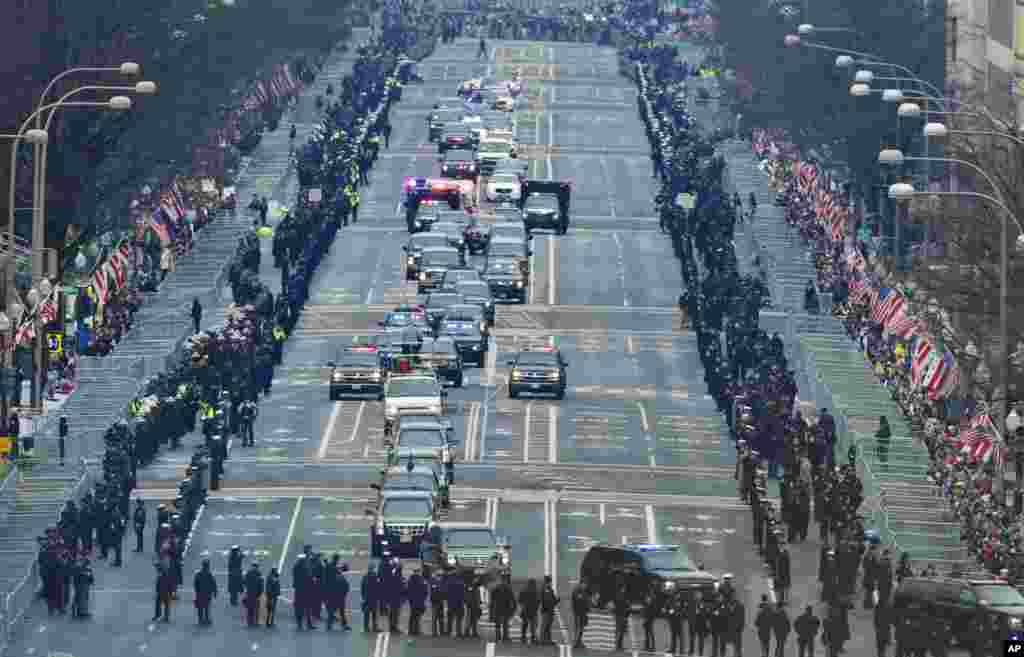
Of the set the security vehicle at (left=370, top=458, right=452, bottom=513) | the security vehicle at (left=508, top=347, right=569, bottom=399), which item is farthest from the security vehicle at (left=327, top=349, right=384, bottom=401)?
the security vehicle at (left=370, top=458, right=452, bottom=513)

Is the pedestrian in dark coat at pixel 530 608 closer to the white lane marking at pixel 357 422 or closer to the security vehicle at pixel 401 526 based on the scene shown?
the security vehicle at pixel 401 526

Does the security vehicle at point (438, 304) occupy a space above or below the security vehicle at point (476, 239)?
above

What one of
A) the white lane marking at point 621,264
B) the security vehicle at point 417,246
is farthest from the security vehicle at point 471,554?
the white lane marking at point 621,264

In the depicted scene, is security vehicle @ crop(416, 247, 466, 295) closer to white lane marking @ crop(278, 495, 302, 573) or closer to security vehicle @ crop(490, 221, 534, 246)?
security vehicle @ crop(490, 221, 534, 246)

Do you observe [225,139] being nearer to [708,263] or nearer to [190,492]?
[708,263]

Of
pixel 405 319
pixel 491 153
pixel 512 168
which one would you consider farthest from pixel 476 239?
pixel 491 153

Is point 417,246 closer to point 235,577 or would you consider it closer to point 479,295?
point 479,295

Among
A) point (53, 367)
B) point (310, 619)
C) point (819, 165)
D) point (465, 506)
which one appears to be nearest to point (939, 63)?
point (819, 165)
